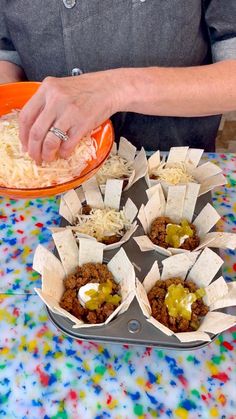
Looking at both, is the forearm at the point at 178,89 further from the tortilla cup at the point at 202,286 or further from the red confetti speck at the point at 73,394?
the red confetti speck at the point at 73,394

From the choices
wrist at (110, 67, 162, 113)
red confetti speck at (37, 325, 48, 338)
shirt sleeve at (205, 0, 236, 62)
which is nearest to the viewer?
red confetti speck at (37, 325, 48, 338)

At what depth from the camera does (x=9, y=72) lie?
4.63 feet

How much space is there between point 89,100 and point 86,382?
0.54 m

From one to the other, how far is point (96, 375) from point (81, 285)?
6.7 inches

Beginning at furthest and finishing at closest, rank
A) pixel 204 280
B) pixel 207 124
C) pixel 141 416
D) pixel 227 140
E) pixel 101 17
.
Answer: pixel 227 140, pixel 207 124, pixel 101 17, pixel 204 280, pixel 141 416

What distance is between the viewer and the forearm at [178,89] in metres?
1.06

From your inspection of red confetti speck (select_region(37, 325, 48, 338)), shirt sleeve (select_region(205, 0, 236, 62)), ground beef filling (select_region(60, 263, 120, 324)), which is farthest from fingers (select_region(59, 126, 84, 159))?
shirt sleeve (select_region(205, 0, 236, 62))

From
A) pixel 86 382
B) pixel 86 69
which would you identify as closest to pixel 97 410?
pixel 86 382

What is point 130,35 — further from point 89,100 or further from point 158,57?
point 89,100

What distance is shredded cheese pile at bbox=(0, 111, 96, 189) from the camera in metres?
1.06

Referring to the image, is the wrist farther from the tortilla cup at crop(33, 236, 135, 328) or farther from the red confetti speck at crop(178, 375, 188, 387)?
the red confetti speck at crop(178, 375, 188, 387)

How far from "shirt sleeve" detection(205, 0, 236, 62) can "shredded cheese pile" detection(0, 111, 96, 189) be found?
1.32ft

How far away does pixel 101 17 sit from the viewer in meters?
1.20

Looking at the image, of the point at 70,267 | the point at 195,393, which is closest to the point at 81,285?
the point at 70,267
